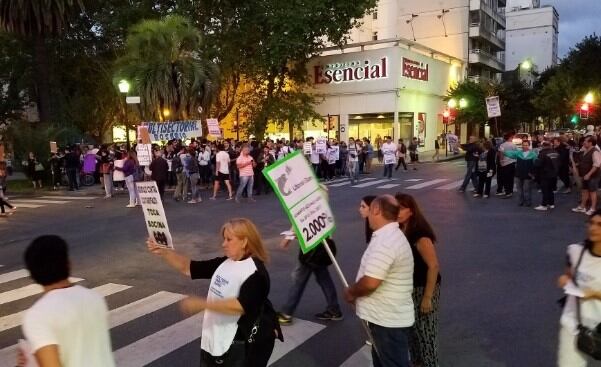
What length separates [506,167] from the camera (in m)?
15.4

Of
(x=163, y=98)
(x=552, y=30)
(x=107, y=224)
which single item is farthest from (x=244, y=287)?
(x=552, y=30)

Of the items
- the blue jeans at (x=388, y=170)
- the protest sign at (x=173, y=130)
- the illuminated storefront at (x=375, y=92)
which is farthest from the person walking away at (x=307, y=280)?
the illuminated storefront at (x=375, y=92)

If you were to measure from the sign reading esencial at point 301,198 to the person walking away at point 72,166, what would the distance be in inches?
756

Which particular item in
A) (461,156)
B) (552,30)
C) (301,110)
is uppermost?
(552,30)

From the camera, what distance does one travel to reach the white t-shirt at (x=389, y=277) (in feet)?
11.3

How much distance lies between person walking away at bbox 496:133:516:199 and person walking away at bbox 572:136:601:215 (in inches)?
99.8

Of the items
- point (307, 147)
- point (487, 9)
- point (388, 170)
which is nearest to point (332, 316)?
point (307, 147)

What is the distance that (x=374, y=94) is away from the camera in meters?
38.0

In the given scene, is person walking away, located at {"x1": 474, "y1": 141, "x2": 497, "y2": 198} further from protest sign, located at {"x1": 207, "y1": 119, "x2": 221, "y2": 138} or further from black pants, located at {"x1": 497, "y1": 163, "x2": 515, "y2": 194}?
protest sign, located at {"x1": 207, "y1": 119, "x2": 221, "y2": 138}

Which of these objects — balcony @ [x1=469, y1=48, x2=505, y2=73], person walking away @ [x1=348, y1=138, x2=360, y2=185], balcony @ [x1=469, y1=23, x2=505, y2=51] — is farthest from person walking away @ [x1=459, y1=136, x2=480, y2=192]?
balcony @ [x1=469, y1=48, x2=505, y2=73]

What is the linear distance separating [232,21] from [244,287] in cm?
3452

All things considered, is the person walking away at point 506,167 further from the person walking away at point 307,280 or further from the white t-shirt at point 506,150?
the person walking away at point 307,280

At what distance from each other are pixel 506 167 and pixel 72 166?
52.5 feet

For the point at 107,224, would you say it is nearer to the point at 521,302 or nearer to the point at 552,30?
the point at 521,302
